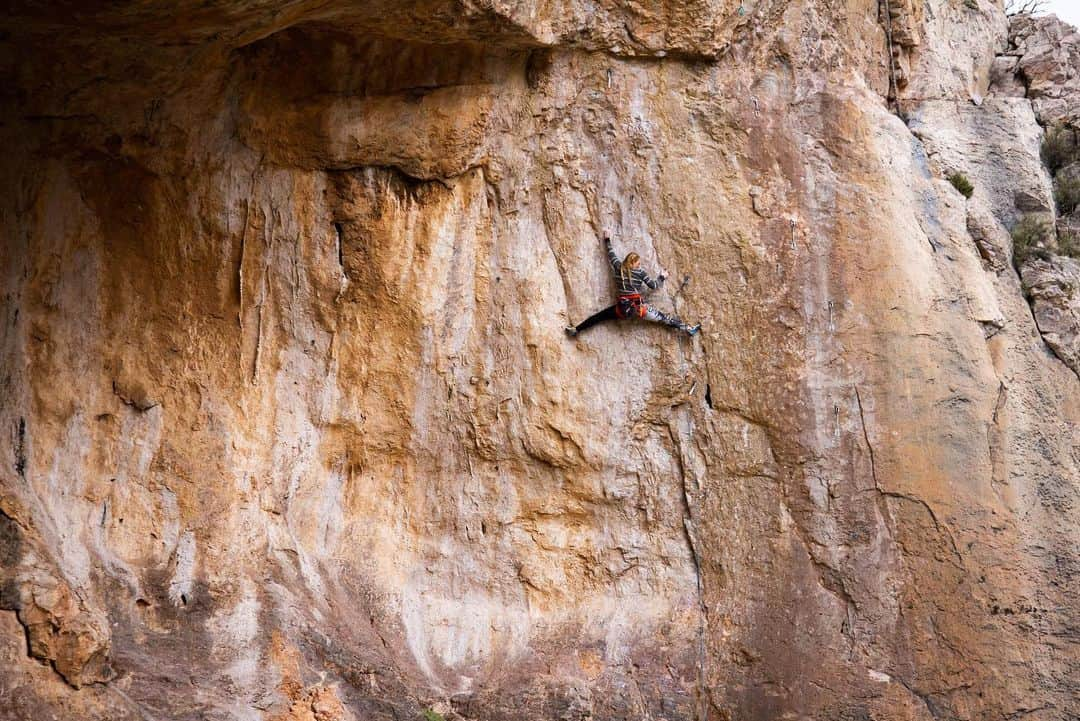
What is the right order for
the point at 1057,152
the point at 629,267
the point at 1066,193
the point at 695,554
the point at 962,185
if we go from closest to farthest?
the point at 629,267 < the point at 695,554 < the point at 962,185 < the point at 1066,193 < the point at 1057,152

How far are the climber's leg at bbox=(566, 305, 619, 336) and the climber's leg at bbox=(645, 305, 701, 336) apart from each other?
13.1 inches

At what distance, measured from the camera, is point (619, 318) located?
906 cm

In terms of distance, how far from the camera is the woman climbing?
879cm

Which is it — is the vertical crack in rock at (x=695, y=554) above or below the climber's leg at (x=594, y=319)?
below

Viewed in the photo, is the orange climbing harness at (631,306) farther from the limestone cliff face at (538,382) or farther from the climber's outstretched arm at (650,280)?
the limestone cliff face at (538,382)

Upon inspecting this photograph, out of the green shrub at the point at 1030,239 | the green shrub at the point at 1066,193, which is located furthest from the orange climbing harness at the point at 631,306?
the green shrub at the point at 1066,193

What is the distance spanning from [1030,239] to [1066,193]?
A: 1225mm

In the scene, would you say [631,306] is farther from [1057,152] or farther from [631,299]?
[1057,152]

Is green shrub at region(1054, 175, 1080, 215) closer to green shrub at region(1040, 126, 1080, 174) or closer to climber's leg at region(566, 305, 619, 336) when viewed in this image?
green shrub at region(1040, 126, 1080, 174)

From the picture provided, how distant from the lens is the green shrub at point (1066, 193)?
33.6 feet

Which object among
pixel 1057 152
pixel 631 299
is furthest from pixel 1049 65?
pixel 631 299

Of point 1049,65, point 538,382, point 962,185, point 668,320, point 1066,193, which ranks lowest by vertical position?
point 538,382

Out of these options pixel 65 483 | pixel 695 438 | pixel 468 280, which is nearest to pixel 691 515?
pixel 695 438

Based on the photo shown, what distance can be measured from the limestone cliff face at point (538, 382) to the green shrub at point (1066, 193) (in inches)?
45.8
